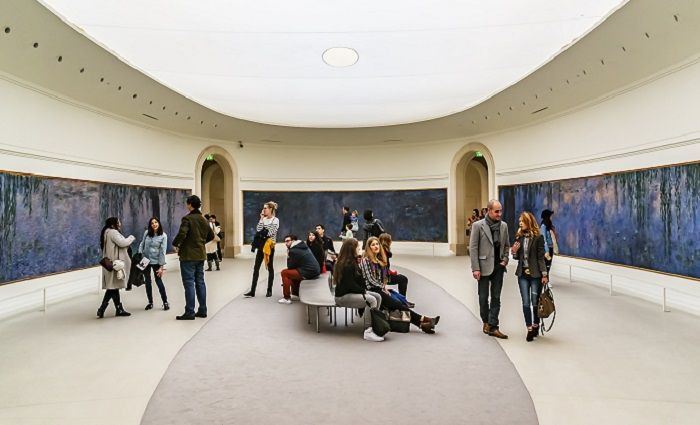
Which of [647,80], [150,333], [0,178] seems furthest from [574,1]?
[0,178]

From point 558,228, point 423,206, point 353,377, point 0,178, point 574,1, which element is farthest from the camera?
point 423,206

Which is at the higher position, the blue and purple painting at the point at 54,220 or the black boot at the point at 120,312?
the blue and purple painting at the point at 54,220

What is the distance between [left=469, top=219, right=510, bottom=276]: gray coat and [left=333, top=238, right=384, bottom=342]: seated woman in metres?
1.58

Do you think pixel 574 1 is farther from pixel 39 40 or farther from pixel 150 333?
pixel 39 40

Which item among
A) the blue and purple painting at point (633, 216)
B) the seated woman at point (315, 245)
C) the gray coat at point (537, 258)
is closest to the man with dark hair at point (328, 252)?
the seated woman at point (315, 245)

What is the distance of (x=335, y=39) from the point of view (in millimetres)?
8172

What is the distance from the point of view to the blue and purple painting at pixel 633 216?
26.4 feet

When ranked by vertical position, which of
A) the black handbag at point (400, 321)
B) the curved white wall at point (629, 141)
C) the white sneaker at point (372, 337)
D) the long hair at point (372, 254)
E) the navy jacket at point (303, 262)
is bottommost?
the white sneaker at point (372, 337)

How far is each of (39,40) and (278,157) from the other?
1221 cm

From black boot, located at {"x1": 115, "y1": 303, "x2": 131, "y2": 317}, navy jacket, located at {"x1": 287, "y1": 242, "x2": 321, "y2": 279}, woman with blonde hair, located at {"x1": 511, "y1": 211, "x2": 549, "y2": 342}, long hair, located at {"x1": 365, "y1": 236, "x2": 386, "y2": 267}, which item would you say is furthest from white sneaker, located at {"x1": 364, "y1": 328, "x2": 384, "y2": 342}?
black boot, located at {"x1": 115, "y1": 303, "x2": 131, "y2": 317}

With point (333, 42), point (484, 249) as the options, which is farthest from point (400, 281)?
point (333, 42)

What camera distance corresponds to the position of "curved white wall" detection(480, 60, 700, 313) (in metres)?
8.00

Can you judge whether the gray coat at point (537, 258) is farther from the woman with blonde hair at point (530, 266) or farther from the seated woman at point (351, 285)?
the seated woman at point (351, 285)

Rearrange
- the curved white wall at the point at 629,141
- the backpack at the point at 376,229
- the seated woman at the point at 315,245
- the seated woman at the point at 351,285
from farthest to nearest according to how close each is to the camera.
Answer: the backpack at the point at 376,229 → the seated woman at the point at 315,245 → the curved white wall at the point at 629,141 → the seated woman at the point at 351,285
